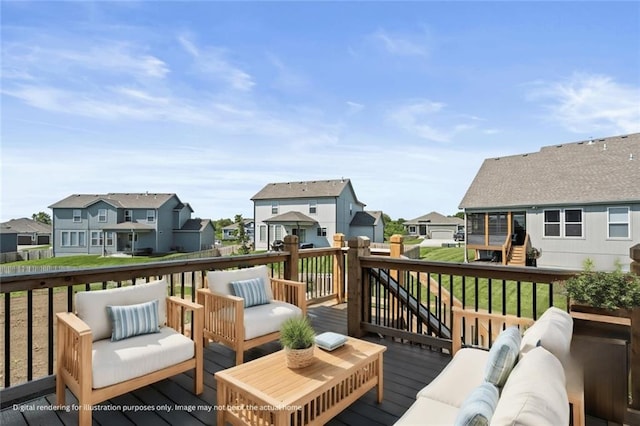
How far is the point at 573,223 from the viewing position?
41.0 ft

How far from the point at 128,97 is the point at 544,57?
937 centimetres

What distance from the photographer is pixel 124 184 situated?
2881 centimetres

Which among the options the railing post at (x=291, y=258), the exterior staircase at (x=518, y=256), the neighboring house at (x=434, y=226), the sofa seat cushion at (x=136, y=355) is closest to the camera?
the sofa seat cushion at (x=136, y=355)

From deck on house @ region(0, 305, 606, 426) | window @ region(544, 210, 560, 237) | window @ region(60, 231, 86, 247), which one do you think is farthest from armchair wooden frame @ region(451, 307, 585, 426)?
window @ region(60, 231, 86, 247)

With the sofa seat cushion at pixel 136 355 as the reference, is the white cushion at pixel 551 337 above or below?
above

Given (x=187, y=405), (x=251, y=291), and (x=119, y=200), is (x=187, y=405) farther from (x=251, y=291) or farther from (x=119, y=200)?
(x=119, y=200)

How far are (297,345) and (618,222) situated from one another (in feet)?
47.0

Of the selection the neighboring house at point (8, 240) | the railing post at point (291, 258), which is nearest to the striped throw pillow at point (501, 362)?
the railing post at point (291, 258)

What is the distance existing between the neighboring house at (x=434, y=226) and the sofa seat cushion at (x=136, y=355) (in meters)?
36.6

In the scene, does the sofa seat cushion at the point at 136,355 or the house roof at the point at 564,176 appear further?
the house roof at the point at 564,176

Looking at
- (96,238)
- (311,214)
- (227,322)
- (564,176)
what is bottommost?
(96,238)

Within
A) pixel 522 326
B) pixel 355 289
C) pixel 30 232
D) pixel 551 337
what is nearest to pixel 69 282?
pixel 355 289

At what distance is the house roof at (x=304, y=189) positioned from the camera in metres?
23.2

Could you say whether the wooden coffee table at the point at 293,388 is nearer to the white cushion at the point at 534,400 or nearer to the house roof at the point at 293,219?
the white cushion at the point at 534,400
